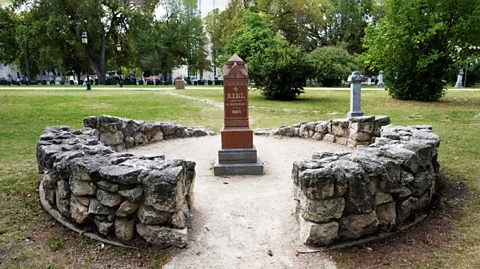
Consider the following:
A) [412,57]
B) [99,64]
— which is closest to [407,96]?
[412,57]

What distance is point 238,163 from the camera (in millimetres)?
7277

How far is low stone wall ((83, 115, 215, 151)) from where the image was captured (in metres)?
9.20

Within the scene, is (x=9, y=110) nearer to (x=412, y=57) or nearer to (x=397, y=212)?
(x=397, y=212)

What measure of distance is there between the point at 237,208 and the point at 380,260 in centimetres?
205

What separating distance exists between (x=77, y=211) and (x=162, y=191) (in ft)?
4.24

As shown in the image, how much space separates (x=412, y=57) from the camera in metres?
19.4

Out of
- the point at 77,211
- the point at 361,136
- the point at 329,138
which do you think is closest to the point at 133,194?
the point at 77,211

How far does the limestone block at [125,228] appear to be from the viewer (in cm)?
412

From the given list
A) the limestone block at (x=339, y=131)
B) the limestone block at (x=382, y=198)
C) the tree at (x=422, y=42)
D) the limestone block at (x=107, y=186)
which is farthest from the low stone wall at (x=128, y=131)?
the tree at (x=422, y=42)

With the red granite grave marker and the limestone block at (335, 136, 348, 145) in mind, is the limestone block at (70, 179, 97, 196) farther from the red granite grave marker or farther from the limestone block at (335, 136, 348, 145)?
the limestone block at (335, 136, 348, 145)

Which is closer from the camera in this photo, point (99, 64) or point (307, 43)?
point (99, 64)

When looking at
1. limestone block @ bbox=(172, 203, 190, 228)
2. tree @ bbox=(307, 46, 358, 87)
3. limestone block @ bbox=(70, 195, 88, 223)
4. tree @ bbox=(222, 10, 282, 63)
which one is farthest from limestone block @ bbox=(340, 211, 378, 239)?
tree @ bbox=(307, 46, 358, 87)

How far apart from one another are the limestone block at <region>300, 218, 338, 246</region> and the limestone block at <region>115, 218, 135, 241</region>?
198 cm

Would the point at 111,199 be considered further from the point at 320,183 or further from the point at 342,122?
the point at 342,122
